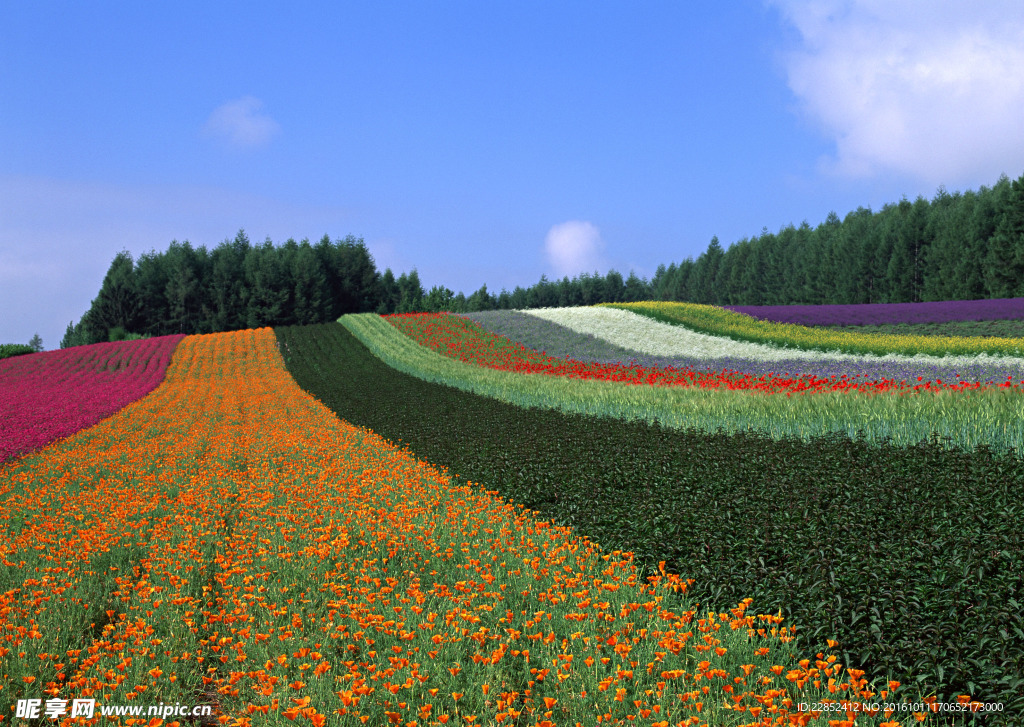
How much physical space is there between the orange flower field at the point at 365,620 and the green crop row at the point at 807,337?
76.9ft

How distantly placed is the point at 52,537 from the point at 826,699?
8379 mm

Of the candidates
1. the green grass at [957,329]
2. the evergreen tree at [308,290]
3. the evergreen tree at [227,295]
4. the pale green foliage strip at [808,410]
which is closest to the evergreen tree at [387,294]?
the evergreen tree at [308,290]

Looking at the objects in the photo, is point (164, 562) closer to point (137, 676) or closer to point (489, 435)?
point (137, 676)

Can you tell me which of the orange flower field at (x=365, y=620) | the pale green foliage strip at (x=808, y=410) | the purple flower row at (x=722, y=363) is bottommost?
the orange flower field at (x=365, y=620)

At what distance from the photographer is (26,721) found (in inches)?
177

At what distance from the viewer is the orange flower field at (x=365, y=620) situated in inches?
165

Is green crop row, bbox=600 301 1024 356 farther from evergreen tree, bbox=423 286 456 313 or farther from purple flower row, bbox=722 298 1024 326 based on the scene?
evergreen tree, bbox=423 286 456 313

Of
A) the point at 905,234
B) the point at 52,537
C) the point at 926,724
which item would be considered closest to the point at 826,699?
the point at 926,724

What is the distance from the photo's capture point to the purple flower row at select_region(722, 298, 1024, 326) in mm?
37406

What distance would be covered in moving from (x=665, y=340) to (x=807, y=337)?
6787 millimetres

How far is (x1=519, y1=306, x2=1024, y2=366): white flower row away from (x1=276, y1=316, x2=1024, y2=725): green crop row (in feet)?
50.9

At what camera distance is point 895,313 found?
41125 millimetres

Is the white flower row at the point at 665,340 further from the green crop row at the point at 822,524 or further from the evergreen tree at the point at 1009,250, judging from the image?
the evergreen tree at the point at 1009,250

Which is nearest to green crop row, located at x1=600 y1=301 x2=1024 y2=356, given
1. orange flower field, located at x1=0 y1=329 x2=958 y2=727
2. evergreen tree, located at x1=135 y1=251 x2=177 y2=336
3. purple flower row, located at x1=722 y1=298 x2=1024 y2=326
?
purple flower row, located at x1=722 y1=298 x2=1024 y2=326
